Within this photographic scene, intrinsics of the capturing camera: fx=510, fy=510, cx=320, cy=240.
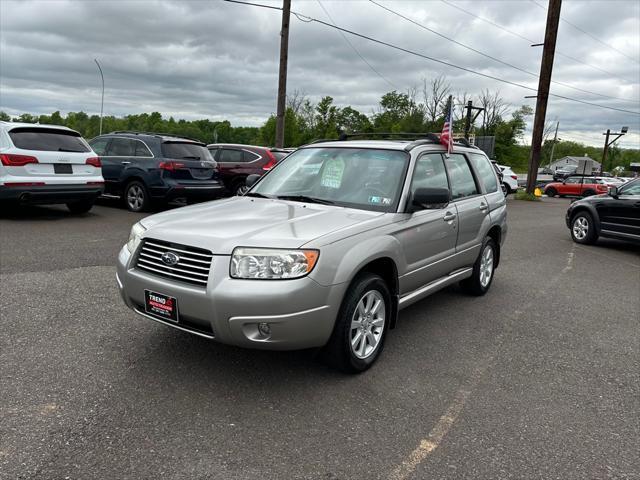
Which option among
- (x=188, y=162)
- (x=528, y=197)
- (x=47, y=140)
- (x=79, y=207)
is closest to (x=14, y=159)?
(x=47, y=140)

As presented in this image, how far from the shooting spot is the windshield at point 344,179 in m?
4.15

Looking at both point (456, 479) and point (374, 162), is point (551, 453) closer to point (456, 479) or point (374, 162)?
point (456, 479)

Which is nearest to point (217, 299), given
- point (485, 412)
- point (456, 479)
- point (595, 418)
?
point (456, 479)

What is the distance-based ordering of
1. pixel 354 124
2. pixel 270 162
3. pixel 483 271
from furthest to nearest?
pixel 354 124 < pixel 270 162 < pixel 483 271

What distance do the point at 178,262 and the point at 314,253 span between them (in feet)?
2.88

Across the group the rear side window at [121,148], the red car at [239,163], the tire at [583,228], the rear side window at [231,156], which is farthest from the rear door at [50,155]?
the tire at [583,228]

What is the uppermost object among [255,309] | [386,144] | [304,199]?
[386,144]

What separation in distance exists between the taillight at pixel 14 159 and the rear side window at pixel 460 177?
7347mm

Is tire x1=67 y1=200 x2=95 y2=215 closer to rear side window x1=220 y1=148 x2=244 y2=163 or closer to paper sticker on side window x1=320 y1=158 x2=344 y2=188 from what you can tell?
rear side window x1=220 y1=148 x2=244 y2=163

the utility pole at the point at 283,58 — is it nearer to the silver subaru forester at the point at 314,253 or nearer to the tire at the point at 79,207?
the tire at the point at 79,207

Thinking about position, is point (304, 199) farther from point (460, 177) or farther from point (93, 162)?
point (93, 162)

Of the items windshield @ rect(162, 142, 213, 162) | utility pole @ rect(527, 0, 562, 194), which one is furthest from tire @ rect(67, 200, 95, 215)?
utility pole @ rect(527, 0, 562, 194)

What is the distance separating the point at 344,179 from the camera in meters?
4.36

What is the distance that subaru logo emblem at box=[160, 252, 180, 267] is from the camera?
3.26 m
